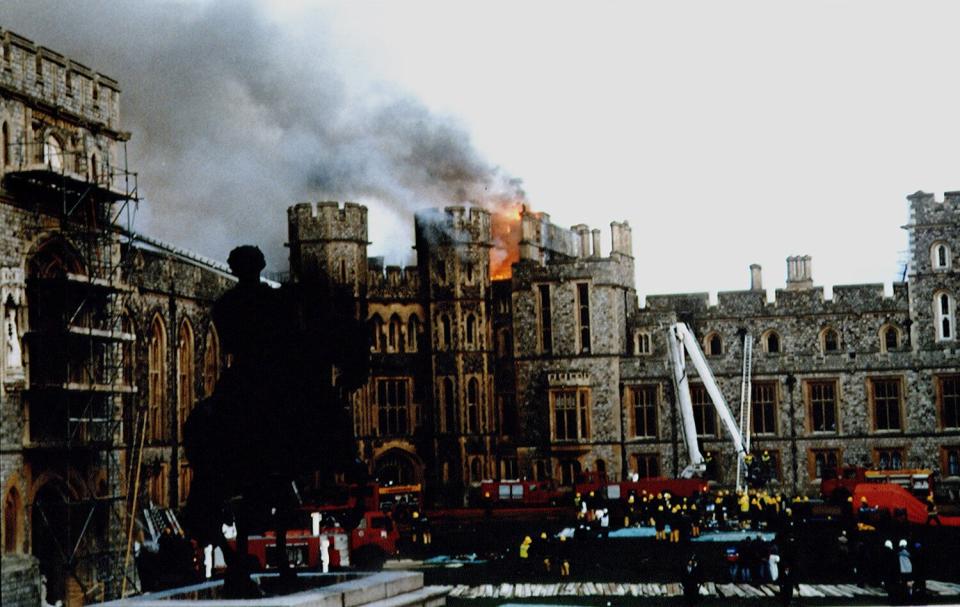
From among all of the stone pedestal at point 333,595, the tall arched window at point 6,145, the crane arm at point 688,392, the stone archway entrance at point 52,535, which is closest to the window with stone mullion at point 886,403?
the crane arm at point 688,392

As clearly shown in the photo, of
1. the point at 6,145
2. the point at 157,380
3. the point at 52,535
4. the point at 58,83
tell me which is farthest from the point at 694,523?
the point at 6,145

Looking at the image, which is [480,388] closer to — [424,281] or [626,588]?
[424,281]

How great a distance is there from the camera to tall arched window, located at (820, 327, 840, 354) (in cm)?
3431

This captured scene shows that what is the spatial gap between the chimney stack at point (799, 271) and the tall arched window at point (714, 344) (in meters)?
2.43

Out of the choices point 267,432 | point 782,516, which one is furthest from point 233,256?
point 782,516

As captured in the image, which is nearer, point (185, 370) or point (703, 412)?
point (185, 370)

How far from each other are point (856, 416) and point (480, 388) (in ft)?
29.6

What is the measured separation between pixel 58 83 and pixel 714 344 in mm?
19372

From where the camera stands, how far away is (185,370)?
26.0m

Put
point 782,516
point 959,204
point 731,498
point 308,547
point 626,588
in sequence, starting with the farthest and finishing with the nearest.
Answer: point 959,204 → point 731,498 → point 782,516 → point 308,547 → point 626,588

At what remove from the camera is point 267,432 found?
9094mm

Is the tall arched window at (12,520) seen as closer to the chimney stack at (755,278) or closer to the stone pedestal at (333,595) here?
the stone pedestal at (333,595)

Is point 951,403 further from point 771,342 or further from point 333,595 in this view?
point 333,595

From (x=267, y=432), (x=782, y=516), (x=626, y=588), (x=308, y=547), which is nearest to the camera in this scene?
(x=267, y=432)
